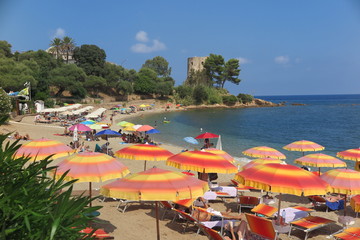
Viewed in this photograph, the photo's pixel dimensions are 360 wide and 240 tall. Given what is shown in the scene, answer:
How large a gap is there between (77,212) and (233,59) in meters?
94.2

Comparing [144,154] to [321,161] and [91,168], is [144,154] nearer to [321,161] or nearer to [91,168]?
[91,168]

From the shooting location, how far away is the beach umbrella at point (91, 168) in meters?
5.73

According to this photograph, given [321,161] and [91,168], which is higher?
[91,168]

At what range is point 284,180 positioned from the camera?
5.36 m

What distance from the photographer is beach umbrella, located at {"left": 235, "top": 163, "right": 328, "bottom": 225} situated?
5.20 m

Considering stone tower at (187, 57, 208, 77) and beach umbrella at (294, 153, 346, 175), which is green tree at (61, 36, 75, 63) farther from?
beach umbrella at (294, 153, 346, 175)

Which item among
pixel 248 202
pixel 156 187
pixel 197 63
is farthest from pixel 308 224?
pixel 197 63

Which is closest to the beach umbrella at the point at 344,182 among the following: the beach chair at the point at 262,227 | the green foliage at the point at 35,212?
the beach chair at the point at 262,227

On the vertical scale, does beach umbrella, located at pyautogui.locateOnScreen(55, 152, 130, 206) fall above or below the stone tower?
below

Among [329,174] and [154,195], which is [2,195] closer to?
[154,195]

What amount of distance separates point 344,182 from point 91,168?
5.85 metres

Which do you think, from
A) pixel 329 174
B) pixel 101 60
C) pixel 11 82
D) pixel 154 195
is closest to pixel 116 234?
A: pixel 154 195

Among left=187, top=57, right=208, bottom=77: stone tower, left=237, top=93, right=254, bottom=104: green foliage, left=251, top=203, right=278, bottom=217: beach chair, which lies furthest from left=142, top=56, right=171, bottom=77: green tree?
left=251, top=203, right=278, bottom=217: beach chair

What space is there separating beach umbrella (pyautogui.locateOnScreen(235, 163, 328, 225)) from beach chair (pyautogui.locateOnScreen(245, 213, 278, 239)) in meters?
0.81
